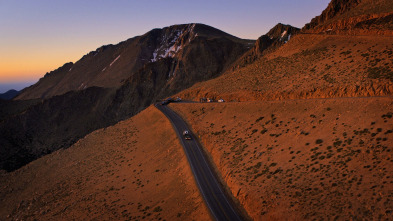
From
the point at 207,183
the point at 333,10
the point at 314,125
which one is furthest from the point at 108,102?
the point at 314,125

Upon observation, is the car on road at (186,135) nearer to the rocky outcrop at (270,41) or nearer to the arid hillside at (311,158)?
the arid hillside at (311,158)

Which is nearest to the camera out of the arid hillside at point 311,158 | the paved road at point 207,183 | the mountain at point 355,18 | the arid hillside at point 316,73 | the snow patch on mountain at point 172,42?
the arid hillside at point 311,158

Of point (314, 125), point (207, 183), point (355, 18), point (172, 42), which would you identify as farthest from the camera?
point (172, 42)

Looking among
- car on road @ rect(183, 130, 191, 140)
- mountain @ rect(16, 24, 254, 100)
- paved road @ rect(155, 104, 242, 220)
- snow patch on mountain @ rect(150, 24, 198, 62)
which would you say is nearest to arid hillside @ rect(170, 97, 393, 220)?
paved road @ rect(155, 104, 242, 220)

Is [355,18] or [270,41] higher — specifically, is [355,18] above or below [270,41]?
below

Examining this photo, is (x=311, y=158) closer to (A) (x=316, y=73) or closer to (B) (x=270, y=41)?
(A) (x=316, y=73)

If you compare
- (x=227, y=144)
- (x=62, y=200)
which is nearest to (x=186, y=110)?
(x=227, y=144)

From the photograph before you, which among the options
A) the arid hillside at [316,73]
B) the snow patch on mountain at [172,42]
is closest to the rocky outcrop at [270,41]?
the arid hillside at [316,73]

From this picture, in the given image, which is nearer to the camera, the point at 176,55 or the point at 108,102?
the point at 108,102
